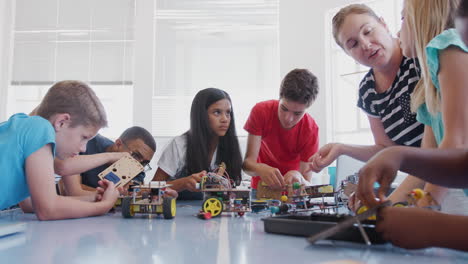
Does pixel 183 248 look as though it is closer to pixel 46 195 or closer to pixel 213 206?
pixel 213 206

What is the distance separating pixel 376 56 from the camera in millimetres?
1233

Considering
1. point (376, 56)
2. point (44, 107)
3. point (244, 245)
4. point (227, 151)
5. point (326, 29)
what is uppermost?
point (326, 29)

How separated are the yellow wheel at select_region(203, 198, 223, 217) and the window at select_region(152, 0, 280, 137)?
9.78ft

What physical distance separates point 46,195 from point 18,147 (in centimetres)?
16

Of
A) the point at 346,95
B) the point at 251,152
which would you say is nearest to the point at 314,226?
the point at 251,152

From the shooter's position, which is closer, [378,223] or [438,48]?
[378,223]

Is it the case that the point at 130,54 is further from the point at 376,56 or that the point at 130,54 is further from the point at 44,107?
the point at 376,56

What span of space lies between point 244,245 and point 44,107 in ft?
3.07

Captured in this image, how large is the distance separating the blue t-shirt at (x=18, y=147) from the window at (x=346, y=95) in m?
3.21

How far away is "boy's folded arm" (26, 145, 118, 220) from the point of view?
100cm

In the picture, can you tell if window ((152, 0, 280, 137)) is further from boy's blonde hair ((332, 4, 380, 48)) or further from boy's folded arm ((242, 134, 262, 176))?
boy's blonde hair ((332, 4, 380, 48))

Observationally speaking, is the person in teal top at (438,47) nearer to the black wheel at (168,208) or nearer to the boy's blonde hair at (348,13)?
the boy's blonde hair at (348,13)

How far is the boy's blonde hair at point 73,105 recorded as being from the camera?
1.20m

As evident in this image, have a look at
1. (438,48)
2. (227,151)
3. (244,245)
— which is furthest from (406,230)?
(227,151)
